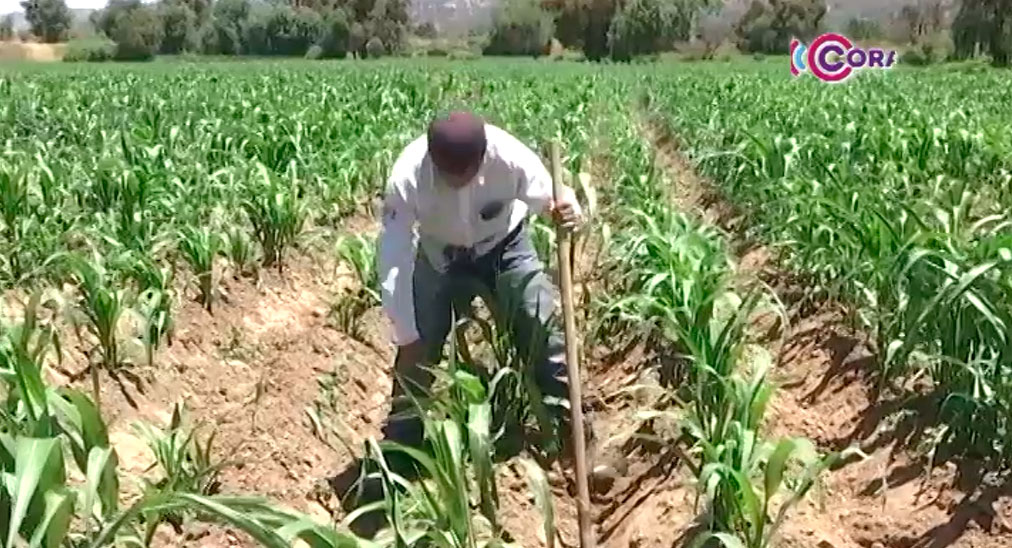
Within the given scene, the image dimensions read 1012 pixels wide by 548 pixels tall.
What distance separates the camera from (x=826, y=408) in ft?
14.9

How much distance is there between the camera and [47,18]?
89.4 m

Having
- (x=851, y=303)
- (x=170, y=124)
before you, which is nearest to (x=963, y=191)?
(x=851, y=303)

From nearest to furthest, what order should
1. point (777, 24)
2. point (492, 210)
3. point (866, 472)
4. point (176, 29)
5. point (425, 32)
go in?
point (866, 472) → point (492, 210) → point (176, 29) → point (777, 24) → point (425, 32)

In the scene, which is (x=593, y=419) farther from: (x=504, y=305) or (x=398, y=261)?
(x=398, y=261)

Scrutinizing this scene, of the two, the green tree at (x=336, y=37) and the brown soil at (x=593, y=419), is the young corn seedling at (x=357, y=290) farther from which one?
the green tree at (x=336, y=37)

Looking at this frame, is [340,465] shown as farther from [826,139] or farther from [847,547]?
[826,139]

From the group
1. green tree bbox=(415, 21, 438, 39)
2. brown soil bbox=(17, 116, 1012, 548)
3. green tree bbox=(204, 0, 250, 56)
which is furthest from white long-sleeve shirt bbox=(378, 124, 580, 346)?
green tree bbox=(415, 21, 438, 39)

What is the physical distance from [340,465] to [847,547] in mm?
1938

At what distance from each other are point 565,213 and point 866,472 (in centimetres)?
129

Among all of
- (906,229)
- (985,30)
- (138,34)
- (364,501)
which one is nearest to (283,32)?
(138,34)

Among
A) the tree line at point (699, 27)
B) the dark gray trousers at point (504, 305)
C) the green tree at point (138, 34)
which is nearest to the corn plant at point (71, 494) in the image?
the dark gray trousers at point (504, 305)

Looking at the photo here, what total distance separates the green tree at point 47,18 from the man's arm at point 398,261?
8816 cm

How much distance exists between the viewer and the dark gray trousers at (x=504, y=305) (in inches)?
181

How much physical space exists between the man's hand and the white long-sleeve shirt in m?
0.04
